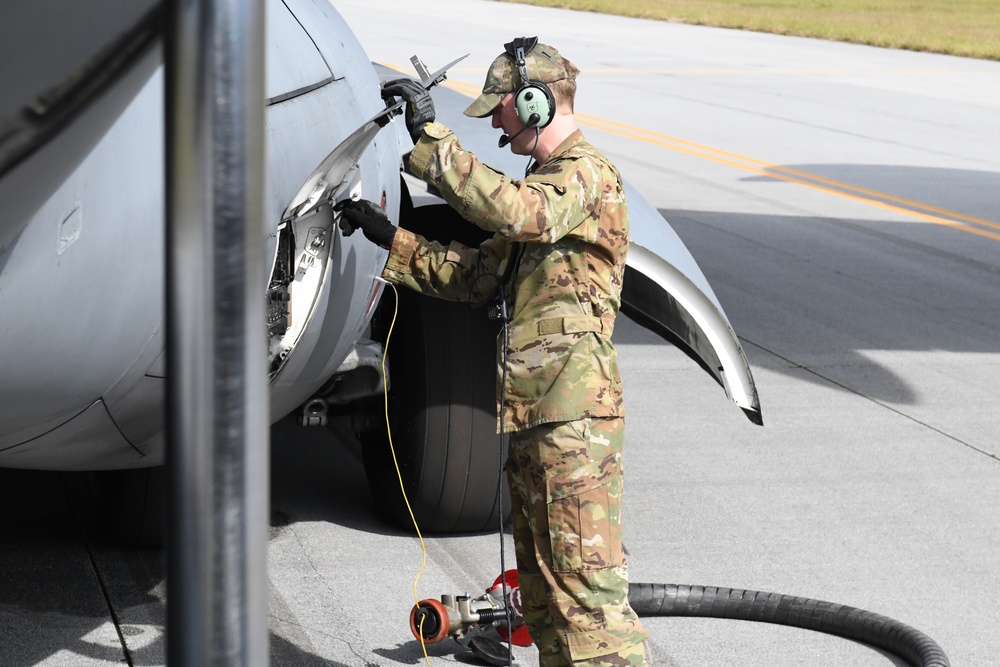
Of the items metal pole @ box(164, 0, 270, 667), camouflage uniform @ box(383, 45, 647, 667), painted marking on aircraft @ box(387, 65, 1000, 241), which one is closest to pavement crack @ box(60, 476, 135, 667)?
camouflage uniform @ box(383, 45, 647, 667)

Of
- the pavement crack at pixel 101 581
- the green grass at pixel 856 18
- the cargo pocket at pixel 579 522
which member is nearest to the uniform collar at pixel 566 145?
the cargo pocket at pixel 579 522

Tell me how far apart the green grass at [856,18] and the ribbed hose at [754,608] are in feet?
86.6

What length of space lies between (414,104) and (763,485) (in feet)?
9.80

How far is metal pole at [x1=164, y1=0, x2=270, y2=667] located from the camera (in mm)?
740

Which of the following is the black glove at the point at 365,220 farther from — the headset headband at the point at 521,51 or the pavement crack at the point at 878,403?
the pavement crack at the point at 878,403

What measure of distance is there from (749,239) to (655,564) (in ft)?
23.0

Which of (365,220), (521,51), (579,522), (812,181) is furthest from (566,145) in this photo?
(812,181)

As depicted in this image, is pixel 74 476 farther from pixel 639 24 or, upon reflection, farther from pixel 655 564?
pixel 639 24

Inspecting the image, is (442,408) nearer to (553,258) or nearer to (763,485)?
(553,258)

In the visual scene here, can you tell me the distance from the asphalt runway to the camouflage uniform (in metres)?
0.72

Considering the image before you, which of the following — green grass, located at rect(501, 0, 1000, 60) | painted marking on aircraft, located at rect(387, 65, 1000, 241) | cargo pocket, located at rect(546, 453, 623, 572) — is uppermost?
green grass, located at rect(501, 0, 1000, 60)

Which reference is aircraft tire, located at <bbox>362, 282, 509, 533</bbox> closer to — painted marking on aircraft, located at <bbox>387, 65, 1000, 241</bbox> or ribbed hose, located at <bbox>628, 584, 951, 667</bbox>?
ribbed hose, located at <bbox>628, 584, 951, 667</bbox>

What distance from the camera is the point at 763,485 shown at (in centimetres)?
576

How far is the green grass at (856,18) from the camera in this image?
30869 mm
